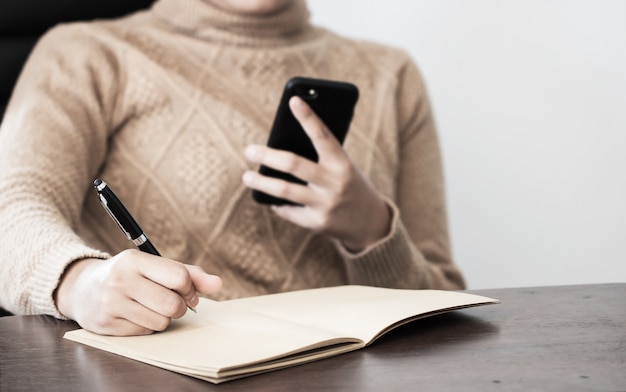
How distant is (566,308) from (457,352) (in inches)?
7.1

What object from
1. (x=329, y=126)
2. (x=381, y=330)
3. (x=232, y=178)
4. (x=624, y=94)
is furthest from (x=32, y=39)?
(x=624, y=94)

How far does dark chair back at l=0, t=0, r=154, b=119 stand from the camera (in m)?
1.16

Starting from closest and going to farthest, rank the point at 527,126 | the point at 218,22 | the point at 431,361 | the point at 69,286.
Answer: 1. the point at 431,361
2. the point at 69,286
3. the point at 218,22
4. the point at 527,126

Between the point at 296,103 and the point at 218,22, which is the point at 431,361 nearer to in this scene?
the point at 296,103

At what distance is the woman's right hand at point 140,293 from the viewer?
0.61 meters

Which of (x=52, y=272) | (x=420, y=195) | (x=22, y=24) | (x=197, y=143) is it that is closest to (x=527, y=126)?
(x=420, y=195)

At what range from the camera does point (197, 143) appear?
109 centimetres

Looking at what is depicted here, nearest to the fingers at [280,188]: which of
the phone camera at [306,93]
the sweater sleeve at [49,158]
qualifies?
the phone camera at [306,93]

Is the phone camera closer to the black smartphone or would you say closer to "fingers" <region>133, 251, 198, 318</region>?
the black smartphone

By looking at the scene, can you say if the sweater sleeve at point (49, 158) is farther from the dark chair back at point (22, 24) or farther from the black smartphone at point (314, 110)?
the black smartphone at point (314, 110)

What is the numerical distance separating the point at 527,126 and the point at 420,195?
1.26 feet

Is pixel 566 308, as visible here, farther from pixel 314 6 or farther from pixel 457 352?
pixel 314 6

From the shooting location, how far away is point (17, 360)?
0.58 meters

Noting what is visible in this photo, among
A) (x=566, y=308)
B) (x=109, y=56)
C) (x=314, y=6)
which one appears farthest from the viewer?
(x=314, y=6)
